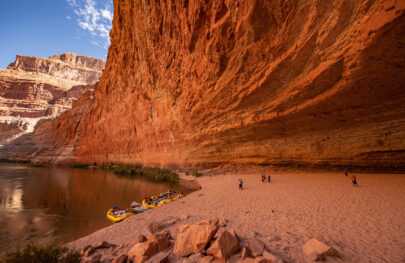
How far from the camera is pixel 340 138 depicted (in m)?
11.1

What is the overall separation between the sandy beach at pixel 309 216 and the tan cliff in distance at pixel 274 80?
2.74 m

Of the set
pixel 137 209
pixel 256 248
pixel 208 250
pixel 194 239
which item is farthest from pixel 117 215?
pixel 256 248

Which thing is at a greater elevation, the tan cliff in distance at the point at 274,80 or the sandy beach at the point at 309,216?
the tan cliff in distance at the point at 274,80

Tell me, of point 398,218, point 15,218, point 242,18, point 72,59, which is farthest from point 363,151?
point 72,59

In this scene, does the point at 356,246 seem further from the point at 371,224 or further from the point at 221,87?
the point at 221,87

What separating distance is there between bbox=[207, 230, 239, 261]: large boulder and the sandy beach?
94 centimetres

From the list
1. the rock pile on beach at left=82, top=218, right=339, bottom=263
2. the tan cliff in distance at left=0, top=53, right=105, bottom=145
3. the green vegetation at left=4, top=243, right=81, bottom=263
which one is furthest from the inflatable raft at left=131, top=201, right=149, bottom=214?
the tan cliff in distance at left=0, top=53, right=105, bottom=145

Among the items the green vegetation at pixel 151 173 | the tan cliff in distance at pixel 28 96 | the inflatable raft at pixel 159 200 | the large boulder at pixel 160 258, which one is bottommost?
the inflatable raft at pixel 159 200

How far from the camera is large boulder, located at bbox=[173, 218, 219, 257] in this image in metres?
3.57

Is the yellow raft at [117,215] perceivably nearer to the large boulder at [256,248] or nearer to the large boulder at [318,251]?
the large boulder at [256,248]

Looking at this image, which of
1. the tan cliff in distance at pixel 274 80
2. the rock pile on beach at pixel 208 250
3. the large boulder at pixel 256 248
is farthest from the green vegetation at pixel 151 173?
the large boulder at pixel 256 248

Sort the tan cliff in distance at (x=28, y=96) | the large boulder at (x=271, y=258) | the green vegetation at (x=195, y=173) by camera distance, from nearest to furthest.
A: the large boulder at (x=271, y=258)
the green vegetation at (x=195, y=173)
the tan cliff in distance at (x=28, y=96)

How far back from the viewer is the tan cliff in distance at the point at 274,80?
25.2 ft

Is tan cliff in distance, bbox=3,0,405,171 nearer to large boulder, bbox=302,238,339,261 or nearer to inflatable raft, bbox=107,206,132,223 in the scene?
large boulder, bbox=302,238,339,261
